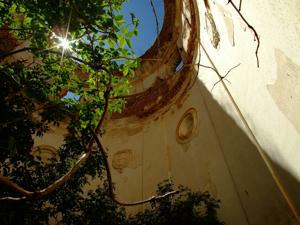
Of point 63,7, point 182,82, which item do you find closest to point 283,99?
point 63,7

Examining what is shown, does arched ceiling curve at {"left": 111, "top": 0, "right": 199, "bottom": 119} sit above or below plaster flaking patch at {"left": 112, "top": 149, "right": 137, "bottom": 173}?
above

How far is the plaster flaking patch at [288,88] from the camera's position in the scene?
4.02 m

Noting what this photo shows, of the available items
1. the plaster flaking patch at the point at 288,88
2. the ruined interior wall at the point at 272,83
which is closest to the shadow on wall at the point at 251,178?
the ruined interior wall at the point at 272,83

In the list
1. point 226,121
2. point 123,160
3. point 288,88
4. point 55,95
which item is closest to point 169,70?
point 123,160

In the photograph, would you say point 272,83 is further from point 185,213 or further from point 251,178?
point 185,213

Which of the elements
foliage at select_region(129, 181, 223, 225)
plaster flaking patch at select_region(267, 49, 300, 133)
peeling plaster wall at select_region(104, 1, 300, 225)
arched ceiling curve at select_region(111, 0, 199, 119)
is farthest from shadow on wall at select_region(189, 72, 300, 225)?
arched ceiling curve at select_region(111, 0, 199, 119)

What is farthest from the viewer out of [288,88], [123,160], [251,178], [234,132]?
[123,160]

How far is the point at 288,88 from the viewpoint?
4312 millimetres

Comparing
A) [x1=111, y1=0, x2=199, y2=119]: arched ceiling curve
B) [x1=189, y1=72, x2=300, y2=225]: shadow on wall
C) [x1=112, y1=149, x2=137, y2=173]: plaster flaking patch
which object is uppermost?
[x1=111, y1=0, x2=199, y2=119]: arched ceiling curve

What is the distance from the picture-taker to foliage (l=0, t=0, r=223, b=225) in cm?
512

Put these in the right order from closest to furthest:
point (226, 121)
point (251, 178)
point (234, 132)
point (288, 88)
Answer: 1. point (288, 88)
2. point (251, 178)
3. point (234, 132)
4. point (226, 121)

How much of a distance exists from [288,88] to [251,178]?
96.0 inches

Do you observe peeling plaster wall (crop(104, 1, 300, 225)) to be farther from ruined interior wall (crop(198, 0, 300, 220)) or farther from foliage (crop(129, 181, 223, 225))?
foliage (crop(129, 181, 223, 225))

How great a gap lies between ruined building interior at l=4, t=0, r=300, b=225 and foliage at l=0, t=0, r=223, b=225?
128 cm
